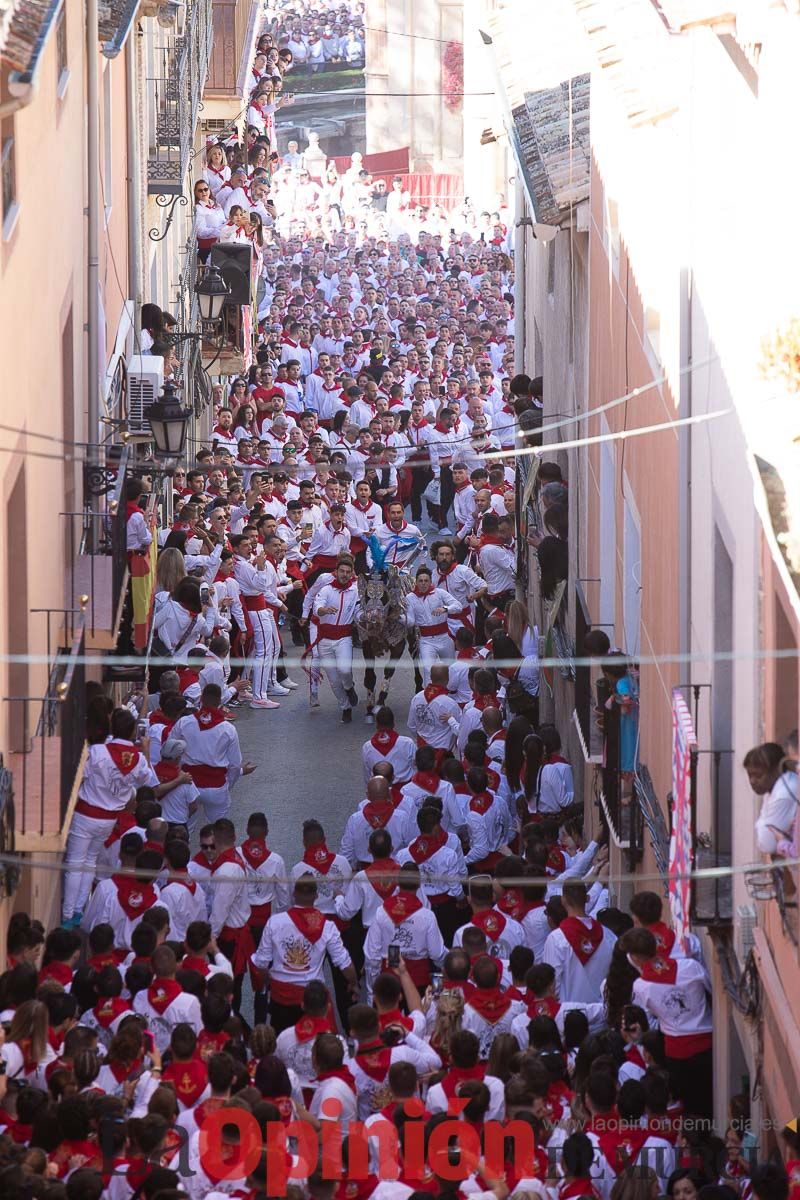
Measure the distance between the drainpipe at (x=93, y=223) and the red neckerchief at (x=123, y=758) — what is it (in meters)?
2.88

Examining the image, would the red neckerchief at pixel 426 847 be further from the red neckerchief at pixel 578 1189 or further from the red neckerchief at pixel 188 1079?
the red neckerchief at pixel 578 1189

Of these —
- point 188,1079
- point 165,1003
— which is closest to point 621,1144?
point 188,1079

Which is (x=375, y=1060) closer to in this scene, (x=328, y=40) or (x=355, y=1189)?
(x=355, y=1189)

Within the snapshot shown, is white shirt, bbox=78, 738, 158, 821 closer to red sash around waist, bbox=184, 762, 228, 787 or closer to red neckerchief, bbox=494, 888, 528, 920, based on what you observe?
red sash around waist, bbox=184, 762, 228, 787

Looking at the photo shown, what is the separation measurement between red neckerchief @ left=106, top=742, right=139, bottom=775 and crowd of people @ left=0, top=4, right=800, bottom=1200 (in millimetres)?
20

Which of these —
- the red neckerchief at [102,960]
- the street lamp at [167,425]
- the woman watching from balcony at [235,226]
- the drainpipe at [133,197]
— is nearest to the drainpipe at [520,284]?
the woman watching from balcony at [235,226]

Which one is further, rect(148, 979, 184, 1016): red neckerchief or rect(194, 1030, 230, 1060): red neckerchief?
rect(148, 979, 184, 1016): red neckerchief

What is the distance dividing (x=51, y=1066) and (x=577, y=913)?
10.3ft

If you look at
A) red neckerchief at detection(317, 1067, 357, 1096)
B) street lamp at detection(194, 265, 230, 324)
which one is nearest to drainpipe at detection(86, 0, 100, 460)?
red neckerchief at detection(317, 1067, 357, 1096)

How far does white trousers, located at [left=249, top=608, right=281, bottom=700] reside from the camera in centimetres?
1930

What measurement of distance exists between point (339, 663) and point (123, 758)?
5.81 m

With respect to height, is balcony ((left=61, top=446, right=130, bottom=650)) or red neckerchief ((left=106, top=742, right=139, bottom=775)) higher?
balcony ((left=61, top=446, right=130, bottom=650))

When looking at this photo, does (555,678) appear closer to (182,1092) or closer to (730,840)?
(730,840)

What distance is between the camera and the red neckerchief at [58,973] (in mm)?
10859
